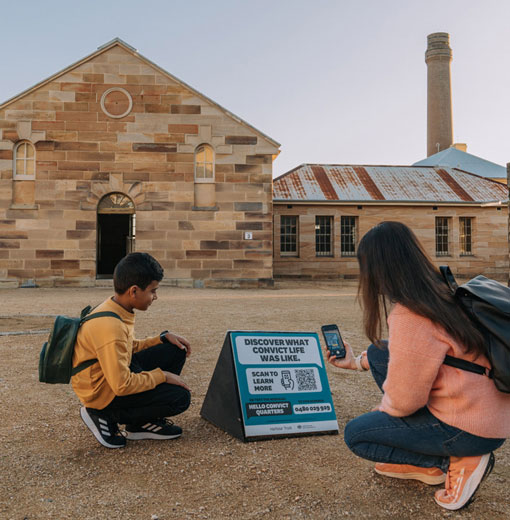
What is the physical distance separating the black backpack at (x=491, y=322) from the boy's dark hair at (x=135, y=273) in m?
1.76

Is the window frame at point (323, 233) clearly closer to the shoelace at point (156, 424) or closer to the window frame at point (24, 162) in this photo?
the window frame at point (24, 162)

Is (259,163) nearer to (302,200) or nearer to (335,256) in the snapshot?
(302,200)

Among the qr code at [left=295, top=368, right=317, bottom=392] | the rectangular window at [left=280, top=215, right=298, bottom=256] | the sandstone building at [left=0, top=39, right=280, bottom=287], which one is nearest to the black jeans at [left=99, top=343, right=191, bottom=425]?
the qr code at [left=295, top=368, right=317, bottom=392]

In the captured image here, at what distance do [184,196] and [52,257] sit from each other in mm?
4812

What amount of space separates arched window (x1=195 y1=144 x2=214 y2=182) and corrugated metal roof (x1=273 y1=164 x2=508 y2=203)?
6118 mm

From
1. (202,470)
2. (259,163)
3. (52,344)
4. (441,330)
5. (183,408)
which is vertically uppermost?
(259,163)

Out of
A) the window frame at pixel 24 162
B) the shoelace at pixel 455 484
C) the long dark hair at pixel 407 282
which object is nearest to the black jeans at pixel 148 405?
the long dark hair at pixel 407 282

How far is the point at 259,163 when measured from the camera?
17.6 metres

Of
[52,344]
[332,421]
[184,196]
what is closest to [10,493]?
[52,344]

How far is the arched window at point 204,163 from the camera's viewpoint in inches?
688

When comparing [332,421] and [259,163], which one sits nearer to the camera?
[332,421]

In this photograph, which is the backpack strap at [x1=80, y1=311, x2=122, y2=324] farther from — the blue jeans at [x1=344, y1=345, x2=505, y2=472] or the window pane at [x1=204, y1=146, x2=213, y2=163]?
the window pane at [x1=204, y1=146, x2=213, y2=163]

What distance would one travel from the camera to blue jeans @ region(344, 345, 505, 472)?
90.4 inches

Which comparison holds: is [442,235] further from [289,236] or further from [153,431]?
[153,431]
